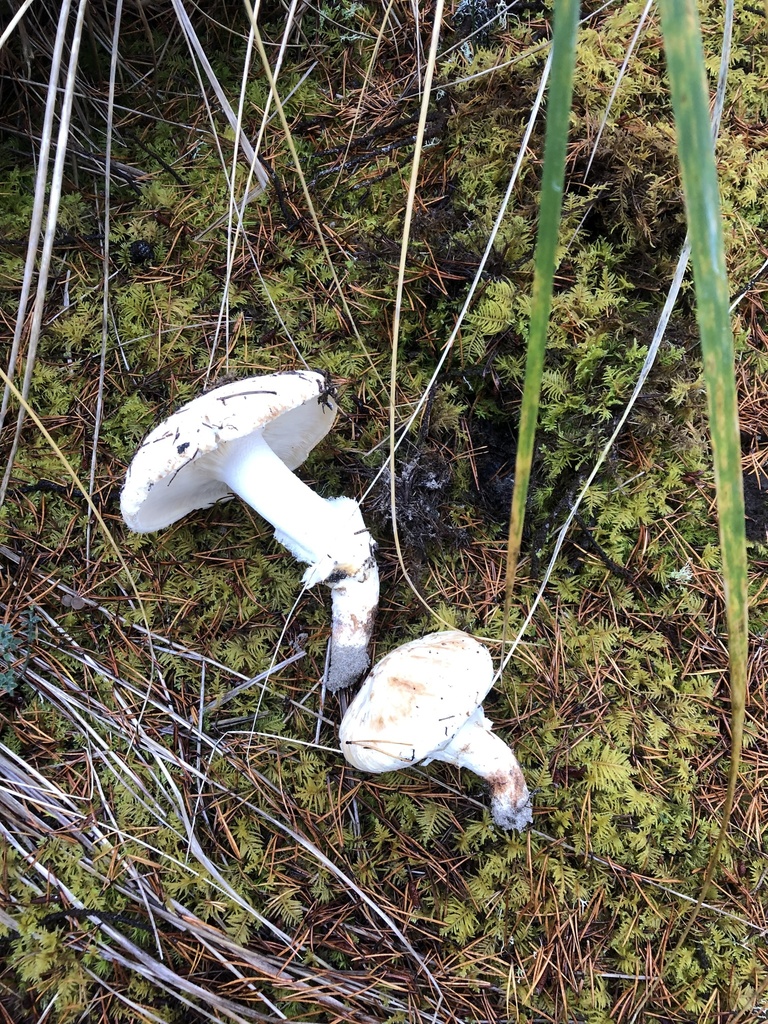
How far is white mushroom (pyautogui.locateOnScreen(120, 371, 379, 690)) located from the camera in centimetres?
182

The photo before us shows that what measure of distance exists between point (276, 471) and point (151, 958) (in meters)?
1.57

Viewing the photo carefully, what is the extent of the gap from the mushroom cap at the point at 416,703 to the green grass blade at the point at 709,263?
940mm

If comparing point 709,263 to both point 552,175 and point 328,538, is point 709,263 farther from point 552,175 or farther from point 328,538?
point 328,538

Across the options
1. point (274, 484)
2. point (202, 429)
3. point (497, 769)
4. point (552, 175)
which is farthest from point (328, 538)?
point (552, 175)

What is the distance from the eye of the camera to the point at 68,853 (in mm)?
2137

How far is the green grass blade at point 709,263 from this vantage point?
2.91 feet

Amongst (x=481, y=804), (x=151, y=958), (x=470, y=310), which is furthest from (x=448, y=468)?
(x=151, y=958)

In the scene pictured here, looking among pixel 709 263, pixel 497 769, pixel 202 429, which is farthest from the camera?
pixel 497 769

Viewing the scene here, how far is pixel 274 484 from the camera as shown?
2.13m

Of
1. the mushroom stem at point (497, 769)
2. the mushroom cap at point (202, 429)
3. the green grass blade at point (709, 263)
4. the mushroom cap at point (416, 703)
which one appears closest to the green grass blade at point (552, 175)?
the green grass blade at point (709, 263)

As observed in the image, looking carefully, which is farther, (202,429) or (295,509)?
(295,509)

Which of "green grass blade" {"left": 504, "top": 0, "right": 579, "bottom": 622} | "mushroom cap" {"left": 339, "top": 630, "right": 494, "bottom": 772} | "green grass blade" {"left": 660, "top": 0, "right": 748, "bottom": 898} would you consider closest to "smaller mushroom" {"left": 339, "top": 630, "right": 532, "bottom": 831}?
"mushroom cap" {"left": 339, "top": 630, "right": 494, "bottom": 772}

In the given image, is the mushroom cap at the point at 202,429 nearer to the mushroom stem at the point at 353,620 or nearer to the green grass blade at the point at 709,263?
the mushroom stem at the point at 353,620

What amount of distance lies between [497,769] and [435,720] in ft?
1.33
